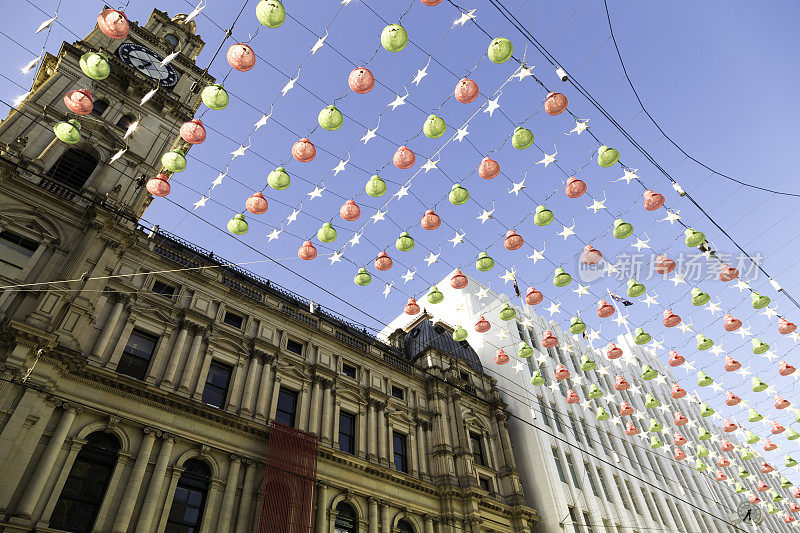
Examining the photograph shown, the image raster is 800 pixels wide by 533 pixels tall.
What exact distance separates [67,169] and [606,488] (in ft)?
119

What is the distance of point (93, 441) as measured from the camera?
599 inches

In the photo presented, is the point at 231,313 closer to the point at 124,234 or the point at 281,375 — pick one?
the point at 281,375

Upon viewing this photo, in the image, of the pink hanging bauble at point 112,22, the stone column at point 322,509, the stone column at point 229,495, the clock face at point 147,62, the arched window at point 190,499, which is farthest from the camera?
the clock face at point 147,62

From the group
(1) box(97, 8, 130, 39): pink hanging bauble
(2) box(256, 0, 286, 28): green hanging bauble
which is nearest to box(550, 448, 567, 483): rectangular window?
(2) box(256, 0, 286, 28): green hanging bauble

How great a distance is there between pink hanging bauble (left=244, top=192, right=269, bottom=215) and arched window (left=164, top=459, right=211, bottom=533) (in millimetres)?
10124

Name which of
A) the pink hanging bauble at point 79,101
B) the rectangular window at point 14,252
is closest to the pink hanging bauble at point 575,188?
the pink hanging bauble at point 79,101

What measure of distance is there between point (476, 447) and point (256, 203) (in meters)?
21.4

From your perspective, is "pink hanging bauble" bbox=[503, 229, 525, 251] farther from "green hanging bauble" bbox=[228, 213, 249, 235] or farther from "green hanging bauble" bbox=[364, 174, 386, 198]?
"green hanging bauble" bbox=[228, 213, 249, 235]

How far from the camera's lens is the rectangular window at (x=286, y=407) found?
2072cm

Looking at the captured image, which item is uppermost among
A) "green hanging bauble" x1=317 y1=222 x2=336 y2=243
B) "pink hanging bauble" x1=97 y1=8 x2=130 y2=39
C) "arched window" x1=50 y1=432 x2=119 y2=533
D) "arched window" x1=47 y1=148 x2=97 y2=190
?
"arched window" x1=47 y1=148 x2=97 y2=190

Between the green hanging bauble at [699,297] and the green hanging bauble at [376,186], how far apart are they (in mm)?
11863

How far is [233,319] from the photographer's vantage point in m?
22.3

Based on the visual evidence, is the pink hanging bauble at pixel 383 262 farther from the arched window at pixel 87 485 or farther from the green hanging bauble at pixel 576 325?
the arched window at pixel 87 485

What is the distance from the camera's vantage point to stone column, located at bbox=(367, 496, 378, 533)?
1972 cm
